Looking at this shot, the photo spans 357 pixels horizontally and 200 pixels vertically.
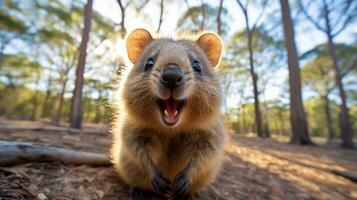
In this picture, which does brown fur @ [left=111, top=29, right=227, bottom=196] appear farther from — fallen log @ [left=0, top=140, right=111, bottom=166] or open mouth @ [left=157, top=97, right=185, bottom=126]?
fallen log @ [left=0, top=140, right=111, bottom=166]

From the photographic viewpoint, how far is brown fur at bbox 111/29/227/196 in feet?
7.94

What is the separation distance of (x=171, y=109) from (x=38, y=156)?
187 cm

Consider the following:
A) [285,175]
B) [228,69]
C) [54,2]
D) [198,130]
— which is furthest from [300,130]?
[54,2]

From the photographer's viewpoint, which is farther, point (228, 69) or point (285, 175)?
point (228, 69)

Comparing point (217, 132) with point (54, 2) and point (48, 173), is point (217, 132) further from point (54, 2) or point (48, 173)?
point (54, 2)

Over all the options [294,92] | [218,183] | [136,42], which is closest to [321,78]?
[294,92]

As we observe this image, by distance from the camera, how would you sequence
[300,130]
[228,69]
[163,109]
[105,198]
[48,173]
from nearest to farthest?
[163,109]
[105,198]
[48,173]
[300,130]
[228,69]

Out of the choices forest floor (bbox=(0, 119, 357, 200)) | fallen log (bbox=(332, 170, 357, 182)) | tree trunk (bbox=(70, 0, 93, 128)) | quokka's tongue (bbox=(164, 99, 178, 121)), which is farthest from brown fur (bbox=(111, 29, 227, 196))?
tree trunk (bbox=(70, 0, 93, 128))

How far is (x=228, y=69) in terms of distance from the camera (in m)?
28.1

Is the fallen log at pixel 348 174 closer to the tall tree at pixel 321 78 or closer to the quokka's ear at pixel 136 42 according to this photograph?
the quokka's ear at pixel 136 42

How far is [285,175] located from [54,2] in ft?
68.1

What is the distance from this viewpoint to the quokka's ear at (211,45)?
3123 millimetres

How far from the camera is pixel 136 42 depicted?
3.07 m

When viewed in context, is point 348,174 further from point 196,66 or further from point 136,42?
point 136,42
